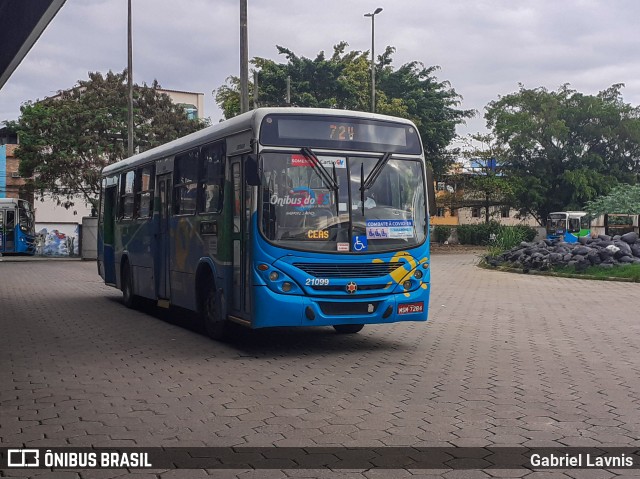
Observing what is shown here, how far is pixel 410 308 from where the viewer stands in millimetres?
10508

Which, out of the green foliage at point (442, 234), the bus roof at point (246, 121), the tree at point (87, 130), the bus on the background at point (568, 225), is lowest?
the green foliage at point (442, 234)

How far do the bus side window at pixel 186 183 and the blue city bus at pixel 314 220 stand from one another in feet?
2.08

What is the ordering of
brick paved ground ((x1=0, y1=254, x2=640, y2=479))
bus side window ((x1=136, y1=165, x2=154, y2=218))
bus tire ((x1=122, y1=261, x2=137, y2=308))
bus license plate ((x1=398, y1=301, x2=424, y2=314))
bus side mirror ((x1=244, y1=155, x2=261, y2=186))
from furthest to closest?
bus tire ((x1=122, y1=261, x2=137, y2=308))
bus side window ((x1=136, y1=165, x2=154, y2=218))
bus license plate ((x1=398, y1=301, x2=424, y2=314))
bus side mirror ((x1=244, y1=155, x2=261, y2=186))
brick paved ground ((x1=0, y1=254, x2=640, y2=479))

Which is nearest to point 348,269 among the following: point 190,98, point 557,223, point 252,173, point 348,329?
point 252,173

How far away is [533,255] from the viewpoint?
27062 mm

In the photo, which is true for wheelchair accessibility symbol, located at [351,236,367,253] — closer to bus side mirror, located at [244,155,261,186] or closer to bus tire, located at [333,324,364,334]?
bus side mirror, located at [244,155,261,186]

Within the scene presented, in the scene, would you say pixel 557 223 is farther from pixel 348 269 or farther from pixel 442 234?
pixel 348 269

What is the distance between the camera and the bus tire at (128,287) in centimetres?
1650

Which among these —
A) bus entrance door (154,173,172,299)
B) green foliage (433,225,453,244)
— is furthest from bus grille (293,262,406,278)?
green foliage (433,225,453,244)

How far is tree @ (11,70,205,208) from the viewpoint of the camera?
41906 millimetres

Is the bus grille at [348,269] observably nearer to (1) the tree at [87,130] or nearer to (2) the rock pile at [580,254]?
(2) the rock pile at [580,254]

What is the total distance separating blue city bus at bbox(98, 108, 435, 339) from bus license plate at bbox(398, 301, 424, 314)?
16 mm

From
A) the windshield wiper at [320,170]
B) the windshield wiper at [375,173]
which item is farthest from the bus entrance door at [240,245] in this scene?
the windshield wiper at [375,173]

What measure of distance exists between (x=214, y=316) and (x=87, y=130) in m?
33.3
